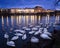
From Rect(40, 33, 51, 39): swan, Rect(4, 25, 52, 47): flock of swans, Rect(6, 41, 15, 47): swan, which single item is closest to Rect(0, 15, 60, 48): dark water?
Rect(4, 25, 52, 47): flock of swans

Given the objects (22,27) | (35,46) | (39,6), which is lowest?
(35,46)

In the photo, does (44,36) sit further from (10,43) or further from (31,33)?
(10,43)

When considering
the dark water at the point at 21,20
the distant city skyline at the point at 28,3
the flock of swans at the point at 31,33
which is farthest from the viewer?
the dark water at the point at 21,20

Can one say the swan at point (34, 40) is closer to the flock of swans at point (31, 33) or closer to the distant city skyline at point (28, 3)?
the flock of swans at point (31, 33)

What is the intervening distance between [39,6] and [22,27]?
1.37 feet

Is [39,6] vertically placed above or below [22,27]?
above

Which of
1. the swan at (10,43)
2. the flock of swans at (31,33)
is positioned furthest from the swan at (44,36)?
the swan at (10,43)

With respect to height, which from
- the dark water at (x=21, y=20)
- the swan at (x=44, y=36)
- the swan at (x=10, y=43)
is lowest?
the swan at (x=10, y=43)

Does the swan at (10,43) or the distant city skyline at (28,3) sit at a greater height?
the distant city skyline at (28,3)

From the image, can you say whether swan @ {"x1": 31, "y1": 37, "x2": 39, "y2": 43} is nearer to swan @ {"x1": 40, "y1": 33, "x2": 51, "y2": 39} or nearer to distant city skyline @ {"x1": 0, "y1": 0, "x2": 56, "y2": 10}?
swan @ {"x1": 40, "y1": 33, "x2": 51, "y2": 39}

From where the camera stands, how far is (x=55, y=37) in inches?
80.8

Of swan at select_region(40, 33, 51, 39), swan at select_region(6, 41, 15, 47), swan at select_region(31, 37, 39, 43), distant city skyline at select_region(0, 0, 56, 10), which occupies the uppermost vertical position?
distant city skyline at select_region(0, 0, 56, 10)

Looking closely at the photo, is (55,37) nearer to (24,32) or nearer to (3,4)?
(24,32)

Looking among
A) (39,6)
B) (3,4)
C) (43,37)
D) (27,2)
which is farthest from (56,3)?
(3,4)
